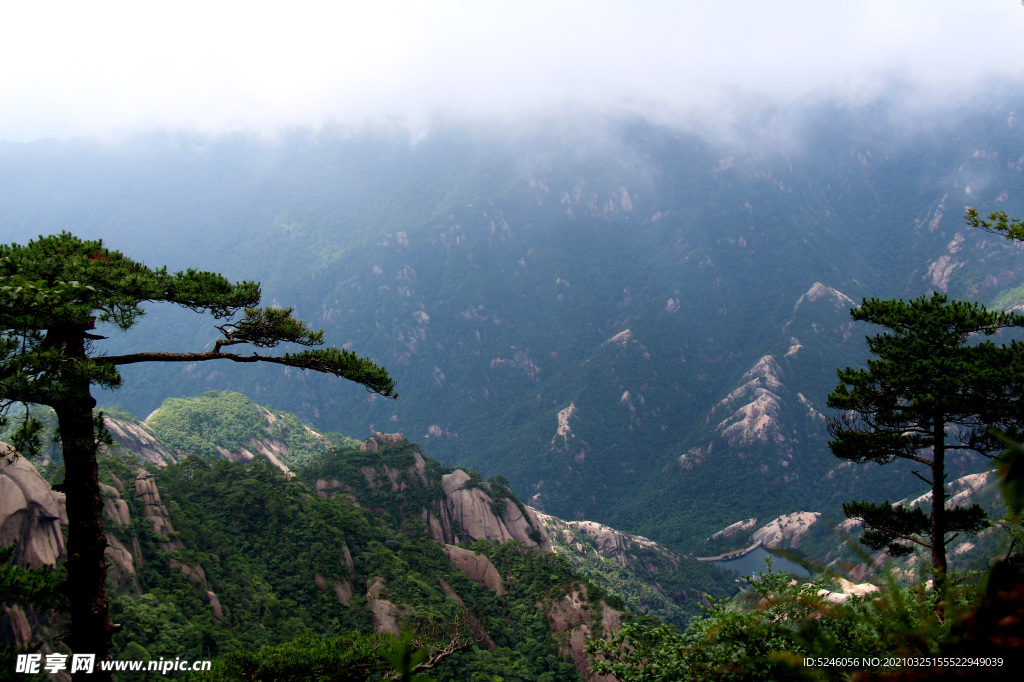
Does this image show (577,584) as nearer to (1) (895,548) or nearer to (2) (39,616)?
(1) (895,548)

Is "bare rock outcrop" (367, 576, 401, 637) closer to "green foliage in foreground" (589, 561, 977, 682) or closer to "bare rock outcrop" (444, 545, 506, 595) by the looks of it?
"bare rock outcrop" (444, 545, 506, 595)

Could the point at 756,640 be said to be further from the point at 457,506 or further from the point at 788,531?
the point at 788,531

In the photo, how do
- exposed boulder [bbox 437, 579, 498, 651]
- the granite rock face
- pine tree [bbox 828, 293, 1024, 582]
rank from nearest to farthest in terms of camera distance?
pine tree [bbox 828, 293, 1024, 582]
exposed boulder [bbox 437, 579, 498, 651]
the granite rock face

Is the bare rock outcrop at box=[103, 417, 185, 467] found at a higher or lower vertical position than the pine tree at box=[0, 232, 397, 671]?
higher

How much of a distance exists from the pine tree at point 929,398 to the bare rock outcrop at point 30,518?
33.2 m

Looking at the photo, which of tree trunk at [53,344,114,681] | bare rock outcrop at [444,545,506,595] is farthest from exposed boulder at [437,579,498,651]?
tree trunk at [53,344,114,681]

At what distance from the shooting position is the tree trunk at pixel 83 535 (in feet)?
33.8

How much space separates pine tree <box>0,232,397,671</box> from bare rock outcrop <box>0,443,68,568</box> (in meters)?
18.1

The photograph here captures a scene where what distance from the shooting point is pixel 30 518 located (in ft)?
85.8

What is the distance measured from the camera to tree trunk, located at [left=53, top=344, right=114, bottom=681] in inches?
406

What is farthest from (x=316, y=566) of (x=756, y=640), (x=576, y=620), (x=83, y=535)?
(x=756, y=640)

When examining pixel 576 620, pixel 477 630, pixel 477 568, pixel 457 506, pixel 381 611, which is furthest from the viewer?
pixel 457 506

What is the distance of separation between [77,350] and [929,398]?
2322cm

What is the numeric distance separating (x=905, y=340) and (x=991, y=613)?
2086cm
